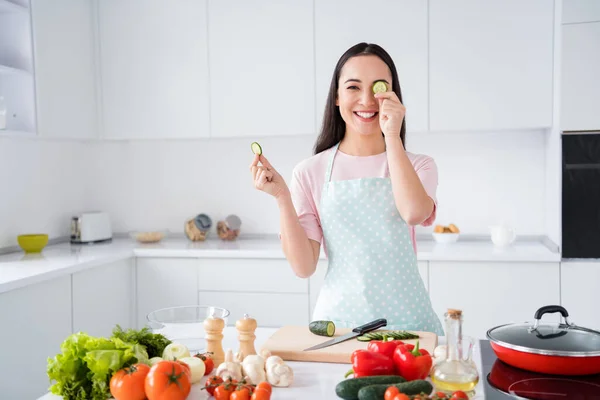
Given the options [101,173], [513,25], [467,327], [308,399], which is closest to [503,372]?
[308,399]

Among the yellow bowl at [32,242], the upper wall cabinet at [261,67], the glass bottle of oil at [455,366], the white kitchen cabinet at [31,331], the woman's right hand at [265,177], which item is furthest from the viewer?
the upper wall cabinet at [261,67]

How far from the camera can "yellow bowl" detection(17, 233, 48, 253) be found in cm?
331

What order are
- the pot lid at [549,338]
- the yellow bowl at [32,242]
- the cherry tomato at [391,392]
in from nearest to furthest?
the cherry tomato at [391,392] → the pot lid at [549,338] → the yellow bowl at [32,242]

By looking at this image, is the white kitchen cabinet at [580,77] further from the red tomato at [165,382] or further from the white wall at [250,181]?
the red tomato at [165,382]

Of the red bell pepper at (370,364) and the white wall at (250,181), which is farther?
the white wall at (250,181)

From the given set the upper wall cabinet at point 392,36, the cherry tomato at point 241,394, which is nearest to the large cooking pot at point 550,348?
the cherry tomato at point 241,394

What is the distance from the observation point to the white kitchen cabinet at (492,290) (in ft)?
9.99

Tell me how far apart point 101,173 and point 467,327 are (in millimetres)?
2460

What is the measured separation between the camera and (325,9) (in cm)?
340

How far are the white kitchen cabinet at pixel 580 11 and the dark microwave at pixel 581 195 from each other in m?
0.52

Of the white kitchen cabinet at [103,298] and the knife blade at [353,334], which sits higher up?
the knife blade at [353,334]

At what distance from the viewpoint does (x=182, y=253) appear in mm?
3402

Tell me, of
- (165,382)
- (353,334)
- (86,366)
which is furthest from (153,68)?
(165,382)

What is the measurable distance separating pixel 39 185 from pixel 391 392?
3.08 m
